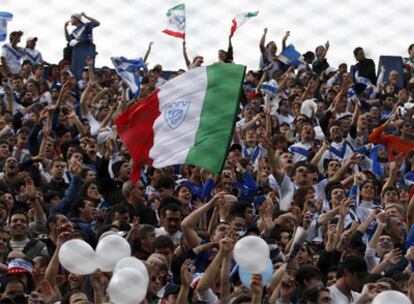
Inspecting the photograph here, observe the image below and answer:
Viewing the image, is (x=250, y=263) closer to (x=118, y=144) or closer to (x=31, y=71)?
(x=118, y=144)

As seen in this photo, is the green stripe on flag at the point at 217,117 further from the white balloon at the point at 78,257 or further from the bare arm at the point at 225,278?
the white balloon at the point at 78,257

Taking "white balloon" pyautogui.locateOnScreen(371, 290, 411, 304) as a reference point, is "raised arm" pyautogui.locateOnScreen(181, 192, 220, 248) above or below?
above

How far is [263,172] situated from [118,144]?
153 centimetres

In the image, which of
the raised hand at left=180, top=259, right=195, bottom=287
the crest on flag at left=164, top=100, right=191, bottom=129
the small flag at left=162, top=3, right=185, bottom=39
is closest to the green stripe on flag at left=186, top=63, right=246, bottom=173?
the crest on flag at left=164, top=100, right=191, bottom=129

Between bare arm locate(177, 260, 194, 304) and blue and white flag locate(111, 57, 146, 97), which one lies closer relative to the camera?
bare arm locate(177, 260, 194, 304)

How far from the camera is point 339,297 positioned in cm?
919

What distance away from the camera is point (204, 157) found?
10.0 meters

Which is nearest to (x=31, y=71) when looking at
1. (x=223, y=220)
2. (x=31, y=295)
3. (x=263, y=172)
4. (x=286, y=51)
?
(x=286, y=51)

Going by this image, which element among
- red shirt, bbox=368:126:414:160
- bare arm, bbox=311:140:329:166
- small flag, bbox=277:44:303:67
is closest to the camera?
bare arm, bbox=311:140:329:166

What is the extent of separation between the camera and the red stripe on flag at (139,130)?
10.5 meters

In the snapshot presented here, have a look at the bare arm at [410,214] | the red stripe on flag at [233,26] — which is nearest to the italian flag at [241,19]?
the red stripe on flag at [233,26]

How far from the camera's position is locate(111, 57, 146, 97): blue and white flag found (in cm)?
1672

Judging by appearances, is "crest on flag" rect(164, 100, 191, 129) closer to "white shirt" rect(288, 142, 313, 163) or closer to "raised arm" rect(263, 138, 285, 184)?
"raised arm" rect(263, 138, 285, 184)

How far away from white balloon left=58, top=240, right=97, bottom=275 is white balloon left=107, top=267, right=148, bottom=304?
23.4 inches
